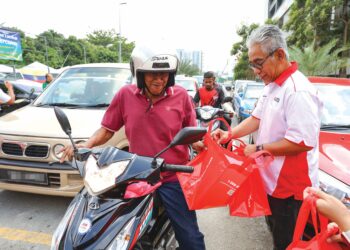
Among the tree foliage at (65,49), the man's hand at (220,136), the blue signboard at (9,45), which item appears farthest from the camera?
the tree foliage at (65,49)

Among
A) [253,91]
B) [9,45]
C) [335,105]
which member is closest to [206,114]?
[335,105]

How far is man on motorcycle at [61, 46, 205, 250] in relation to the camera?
6.40 feet

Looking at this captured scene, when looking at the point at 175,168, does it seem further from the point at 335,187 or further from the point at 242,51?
the point at 242,51

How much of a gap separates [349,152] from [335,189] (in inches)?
27.8

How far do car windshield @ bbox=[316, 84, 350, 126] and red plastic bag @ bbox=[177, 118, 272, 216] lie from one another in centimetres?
234

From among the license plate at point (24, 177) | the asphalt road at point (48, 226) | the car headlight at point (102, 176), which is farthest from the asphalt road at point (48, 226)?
the car headlight at point (102, 176)

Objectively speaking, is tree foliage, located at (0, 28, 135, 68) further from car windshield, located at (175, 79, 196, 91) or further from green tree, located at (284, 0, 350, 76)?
car windshield, located at (175, 79, 196, 91)

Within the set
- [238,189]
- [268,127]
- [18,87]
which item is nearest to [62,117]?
[238,189]

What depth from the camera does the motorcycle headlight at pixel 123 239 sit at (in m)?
1.50

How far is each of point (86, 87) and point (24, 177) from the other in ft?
5.85

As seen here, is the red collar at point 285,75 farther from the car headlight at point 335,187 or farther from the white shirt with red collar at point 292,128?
the car headlight at point 335,187

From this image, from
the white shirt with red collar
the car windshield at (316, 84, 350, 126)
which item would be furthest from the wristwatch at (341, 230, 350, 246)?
the car windshield at (316, 84, 350, 126)

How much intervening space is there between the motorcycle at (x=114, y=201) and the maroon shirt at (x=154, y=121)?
376mm

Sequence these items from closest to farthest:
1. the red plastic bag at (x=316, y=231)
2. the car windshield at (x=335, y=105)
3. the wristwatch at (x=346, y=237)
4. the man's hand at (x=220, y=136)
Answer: the wristwatch at (x=346, y=237) → the red plastic bag at (x=316, y=231) → the man's hand at (x=220, y=136) → the car windshield at (x=335, y=105)
